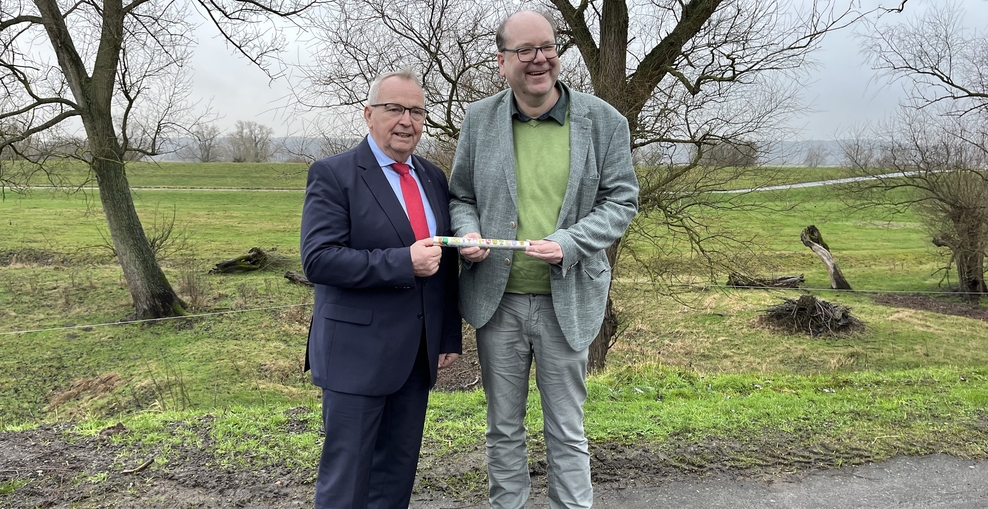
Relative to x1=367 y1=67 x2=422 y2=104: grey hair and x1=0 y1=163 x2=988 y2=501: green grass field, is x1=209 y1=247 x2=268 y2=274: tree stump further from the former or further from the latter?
x1=367 y1=67 x2=422 y2=104: grey hair

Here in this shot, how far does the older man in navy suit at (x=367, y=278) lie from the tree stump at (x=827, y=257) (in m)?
17.9

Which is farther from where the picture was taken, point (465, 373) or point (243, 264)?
point (243, 264)

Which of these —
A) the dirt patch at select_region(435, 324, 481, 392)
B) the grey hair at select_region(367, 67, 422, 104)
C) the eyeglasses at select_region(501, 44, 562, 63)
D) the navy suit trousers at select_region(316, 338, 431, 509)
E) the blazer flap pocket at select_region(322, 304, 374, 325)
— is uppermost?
the eyeglasses at select_region(501, 44, 562, 63)

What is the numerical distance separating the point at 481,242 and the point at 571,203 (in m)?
0.44

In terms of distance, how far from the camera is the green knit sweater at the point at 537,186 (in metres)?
2.55

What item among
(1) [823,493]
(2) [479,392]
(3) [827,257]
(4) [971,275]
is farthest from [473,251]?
(4) [971,275]

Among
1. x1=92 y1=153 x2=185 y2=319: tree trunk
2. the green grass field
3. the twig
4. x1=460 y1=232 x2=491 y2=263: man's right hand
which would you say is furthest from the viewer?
x1=92 y1=153 x2=185 y2=319: tree trunk

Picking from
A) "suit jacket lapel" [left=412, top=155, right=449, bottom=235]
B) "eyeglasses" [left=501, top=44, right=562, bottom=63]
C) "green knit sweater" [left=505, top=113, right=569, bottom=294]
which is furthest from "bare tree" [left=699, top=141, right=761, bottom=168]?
"suit jacket lapel" [left=412, top=155, right=449, bottom=235]

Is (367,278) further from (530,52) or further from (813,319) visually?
(813,319)

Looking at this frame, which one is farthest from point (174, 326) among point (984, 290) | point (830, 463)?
point (984, 290)

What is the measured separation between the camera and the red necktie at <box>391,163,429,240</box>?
2514 millimetres

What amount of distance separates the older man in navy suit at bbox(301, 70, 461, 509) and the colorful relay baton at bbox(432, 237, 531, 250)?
0.13 ft

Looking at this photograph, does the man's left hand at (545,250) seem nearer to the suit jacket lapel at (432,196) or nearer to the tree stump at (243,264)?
the suit jacket lapel at (432,196)

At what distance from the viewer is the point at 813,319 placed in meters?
13.6
